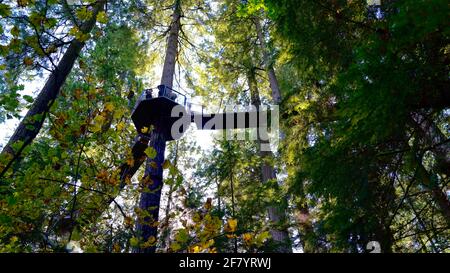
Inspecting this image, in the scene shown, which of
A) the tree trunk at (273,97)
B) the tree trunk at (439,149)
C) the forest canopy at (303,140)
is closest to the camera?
the forest canopy at (303,140)

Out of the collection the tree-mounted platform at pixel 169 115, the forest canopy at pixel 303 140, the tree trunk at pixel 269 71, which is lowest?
the forest canopy at pixel 303 140

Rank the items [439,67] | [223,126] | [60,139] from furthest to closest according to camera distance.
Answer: [223,126]
[60,139]
[439,67]

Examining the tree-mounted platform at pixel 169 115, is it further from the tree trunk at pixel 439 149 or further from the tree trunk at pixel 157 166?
the tree trunk at pixel 439 149

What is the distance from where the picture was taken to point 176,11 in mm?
11656

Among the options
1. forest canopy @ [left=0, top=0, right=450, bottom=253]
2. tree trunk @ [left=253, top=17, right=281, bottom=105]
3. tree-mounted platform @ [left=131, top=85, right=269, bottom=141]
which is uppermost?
tree trunk @ [left=253, top=17, right=281, bottom=105]

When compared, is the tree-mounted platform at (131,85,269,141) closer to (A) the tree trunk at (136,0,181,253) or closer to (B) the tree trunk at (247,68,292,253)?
(A) the tree trunk at (136,0,181,253)

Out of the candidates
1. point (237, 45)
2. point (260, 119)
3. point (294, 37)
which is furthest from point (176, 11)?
point (294, 37)

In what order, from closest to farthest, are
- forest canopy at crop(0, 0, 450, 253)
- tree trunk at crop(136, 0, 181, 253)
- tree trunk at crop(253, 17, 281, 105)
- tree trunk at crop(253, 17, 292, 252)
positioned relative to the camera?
forest canopy at crop(0, 0, 450, 253)
tree trunk at crop(136, 0, 181, 253)
tree trunk at crop(253, 17, 292, 252)
tree trunk at crop(253, 17, 281, 105)

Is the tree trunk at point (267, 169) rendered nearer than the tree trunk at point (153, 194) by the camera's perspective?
No

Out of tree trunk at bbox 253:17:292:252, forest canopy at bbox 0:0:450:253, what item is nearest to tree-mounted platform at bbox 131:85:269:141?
forest canopy at bbox 0:0:450:253

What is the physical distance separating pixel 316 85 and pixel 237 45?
7.02 meters

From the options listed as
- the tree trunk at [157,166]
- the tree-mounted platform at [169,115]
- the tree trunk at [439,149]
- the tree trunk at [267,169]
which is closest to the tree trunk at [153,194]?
the tree trunk at [157,166]

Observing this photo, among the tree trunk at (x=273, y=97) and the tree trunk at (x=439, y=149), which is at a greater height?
the tree trunk at (x=273, y=97)
